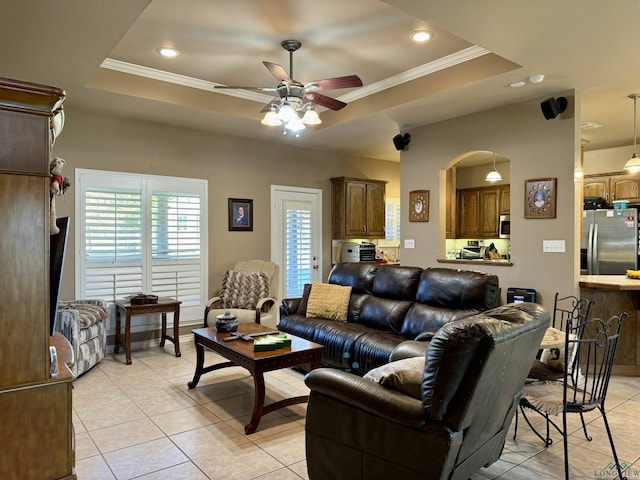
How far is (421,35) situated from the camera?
138 inches

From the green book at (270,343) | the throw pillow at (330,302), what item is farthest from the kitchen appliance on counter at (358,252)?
the green book at (270,343)

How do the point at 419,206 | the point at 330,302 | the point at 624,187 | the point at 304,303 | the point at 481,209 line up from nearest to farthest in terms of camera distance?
the point at 330,302 < the point at 304,303 < the point at 419,206 < the point at 624,187 < the point at 481,209

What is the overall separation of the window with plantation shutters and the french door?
116 centimetres

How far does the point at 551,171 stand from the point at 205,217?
4069 millimetres

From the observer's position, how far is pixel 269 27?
3375 millimetres

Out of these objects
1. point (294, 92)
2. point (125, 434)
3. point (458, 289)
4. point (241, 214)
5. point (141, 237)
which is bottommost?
point (125, 434)

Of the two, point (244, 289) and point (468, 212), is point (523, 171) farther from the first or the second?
point (468, 212)

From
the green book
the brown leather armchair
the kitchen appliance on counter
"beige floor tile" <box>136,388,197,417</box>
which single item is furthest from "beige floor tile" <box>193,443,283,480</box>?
the kitchen appliance on counter

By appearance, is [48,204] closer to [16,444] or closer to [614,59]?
[16,444]

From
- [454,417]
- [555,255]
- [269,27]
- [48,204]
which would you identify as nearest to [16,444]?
[48,204]

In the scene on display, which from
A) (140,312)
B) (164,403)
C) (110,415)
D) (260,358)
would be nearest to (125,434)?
(110,415)

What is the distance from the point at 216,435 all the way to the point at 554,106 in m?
4.09

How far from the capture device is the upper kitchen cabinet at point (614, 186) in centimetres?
643

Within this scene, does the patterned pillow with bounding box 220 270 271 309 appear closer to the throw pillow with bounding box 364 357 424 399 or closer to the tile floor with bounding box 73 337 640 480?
the tile floor with bounding box 73 337 640 480
